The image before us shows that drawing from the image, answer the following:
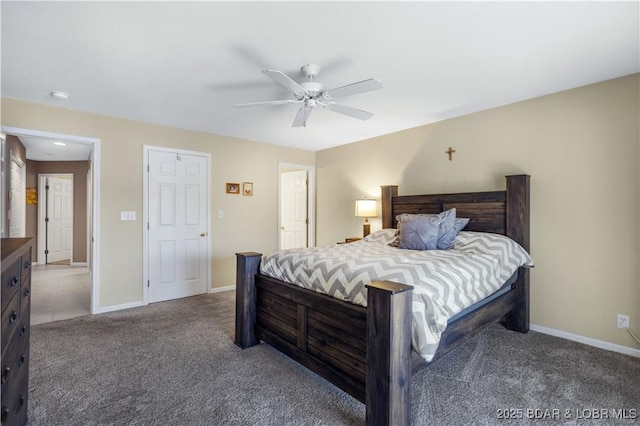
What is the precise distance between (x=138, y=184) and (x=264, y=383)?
9.85ft

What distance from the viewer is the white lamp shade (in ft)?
14.9

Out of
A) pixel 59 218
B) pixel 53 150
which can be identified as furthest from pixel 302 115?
pixel 59 218

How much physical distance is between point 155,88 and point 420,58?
2.33 meters

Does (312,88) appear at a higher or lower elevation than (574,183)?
higher

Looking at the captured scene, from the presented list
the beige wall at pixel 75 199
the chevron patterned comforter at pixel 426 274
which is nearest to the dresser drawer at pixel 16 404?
the chevron patterned comforter at pixel 426 274

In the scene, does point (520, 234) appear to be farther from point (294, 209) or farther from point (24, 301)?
point (24, 301)

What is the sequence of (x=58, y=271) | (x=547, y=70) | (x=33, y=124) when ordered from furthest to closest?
(x=58, y=271) < (x=33, y=124) < (x=547, y=70)

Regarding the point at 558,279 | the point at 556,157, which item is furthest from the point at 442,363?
the point at 556,157

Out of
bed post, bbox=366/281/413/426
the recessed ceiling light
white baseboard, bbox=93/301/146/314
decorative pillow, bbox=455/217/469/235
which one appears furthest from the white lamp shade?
the recessed ceiling light

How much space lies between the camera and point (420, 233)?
10.3ft

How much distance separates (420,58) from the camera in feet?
7.70

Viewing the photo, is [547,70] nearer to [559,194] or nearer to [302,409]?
[559,194]

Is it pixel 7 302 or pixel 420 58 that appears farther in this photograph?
pixel 420 58

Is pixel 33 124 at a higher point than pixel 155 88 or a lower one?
lower
